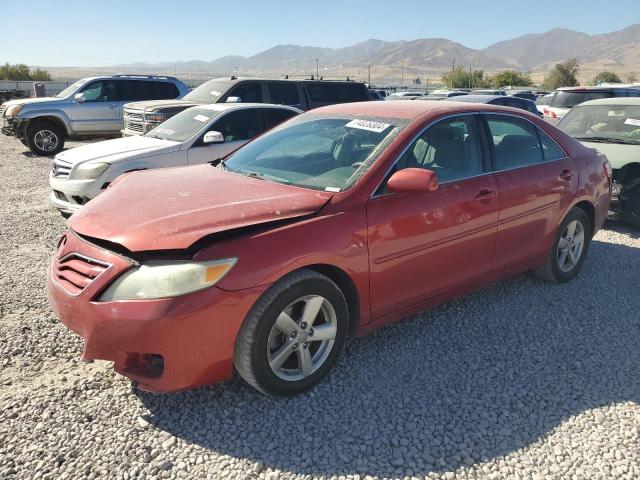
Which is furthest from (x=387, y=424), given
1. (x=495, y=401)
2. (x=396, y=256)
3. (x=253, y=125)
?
(x=253, y=125)

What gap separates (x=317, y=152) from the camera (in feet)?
12.5

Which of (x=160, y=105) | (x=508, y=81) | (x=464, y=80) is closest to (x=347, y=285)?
(x=160, y=105)

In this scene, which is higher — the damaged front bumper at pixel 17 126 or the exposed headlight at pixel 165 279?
the damaged front bumper at pixel 17 126

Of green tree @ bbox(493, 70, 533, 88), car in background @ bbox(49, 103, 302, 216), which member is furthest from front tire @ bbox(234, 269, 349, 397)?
green tree @ bbox(493, 70, 533, 88)

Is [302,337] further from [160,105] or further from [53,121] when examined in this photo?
[53,121]

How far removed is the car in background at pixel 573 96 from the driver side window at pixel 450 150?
864 centimetres

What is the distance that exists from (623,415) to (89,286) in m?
2.98

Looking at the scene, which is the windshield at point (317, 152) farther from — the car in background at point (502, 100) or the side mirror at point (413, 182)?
the car in background at point (502, 100)

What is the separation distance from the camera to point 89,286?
2668 millimetres

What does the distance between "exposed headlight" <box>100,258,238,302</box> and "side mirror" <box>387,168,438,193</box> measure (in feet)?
3.76

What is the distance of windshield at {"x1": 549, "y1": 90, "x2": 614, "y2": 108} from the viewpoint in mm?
11672

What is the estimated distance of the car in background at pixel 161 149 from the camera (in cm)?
636

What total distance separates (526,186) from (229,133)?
Answer: 488 cm

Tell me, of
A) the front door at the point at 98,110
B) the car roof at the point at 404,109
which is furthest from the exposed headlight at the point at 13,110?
the car roof at the point at 404,109
